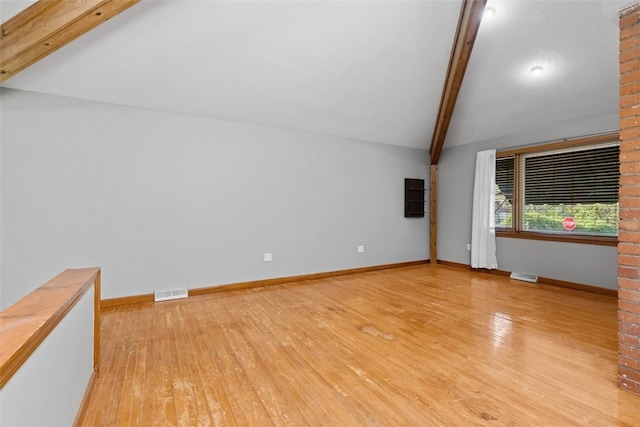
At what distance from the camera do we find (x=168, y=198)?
152 inches

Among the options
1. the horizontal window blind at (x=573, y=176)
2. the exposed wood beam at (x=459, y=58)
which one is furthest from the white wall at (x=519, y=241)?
the exposed wood beam at (x=459, y=58)

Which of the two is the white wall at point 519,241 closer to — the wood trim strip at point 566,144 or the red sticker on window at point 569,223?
the wood trim strip at point 566,144

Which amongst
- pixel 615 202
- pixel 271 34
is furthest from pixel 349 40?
pixel 615 202

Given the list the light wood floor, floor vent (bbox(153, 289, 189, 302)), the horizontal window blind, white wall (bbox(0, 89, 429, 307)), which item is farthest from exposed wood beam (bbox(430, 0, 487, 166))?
floor vent (bbox(153, 289, 189, 302))

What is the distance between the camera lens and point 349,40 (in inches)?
135

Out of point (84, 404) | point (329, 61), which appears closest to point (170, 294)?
point (84, 404)

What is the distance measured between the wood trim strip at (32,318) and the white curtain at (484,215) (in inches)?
222

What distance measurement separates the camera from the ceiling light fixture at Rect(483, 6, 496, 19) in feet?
10.9

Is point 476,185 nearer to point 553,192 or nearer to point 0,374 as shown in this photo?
point 553,192

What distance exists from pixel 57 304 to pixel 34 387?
1.34 feet

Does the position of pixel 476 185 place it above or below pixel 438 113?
below

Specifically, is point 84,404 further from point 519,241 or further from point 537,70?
point 519,241

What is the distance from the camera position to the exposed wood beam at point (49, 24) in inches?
91.5

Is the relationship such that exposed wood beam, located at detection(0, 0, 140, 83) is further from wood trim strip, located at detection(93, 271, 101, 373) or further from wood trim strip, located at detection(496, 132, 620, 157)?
wood trim strip, located at detection(496, 132, 620, 157)
